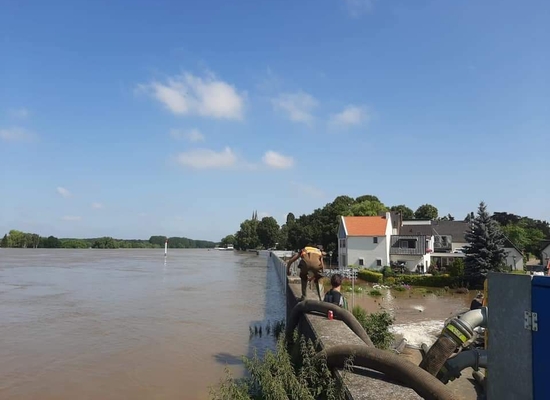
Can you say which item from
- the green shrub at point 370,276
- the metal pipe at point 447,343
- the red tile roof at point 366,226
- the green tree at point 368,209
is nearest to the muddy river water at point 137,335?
the green shrub at point 370,276

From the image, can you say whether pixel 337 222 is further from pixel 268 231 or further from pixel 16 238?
pixel 16 238

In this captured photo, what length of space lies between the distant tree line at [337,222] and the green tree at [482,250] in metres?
0.67

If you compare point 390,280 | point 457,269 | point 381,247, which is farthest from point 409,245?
point 390,280

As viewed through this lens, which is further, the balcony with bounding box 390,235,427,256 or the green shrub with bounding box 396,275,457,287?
the balcony with bounding box 390,235,427,256

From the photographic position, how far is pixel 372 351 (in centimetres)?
451

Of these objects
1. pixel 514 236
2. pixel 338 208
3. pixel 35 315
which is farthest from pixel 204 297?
pixel 514 236

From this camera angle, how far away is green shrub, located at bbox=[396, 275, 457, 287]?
33075mm

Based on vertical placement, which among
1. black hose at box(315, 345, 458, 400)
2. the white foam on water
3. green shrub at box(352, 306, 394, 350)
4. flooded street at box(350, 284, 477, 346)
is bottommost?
flooded street at box(350, 284, 477, 346)

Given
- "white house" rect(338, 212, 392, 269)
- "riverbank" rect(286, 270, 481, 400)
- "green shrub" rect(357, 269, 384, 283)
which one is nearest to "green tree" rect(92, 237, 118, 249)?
"white house" rect(338, 212, 392, 269)

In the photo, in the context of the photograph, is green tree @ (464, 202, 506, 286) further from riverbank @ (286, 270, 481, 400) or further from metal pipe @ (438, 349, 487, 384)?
metal pipe @ (438, 349, 487, 384)

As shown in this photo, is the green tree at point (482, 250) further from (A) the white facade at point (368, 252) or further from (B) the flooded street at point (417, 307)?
(A) the white facade at point (368, 252)

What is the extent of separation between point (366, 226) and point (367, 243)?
1.93 m

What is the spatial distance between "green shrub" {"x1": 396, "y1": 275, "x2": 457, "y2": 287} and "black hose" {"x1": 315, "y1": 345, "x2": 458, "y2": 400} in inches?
1214

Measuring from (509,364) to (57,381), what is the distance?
10.2 metres
